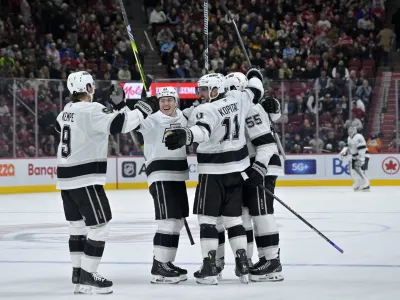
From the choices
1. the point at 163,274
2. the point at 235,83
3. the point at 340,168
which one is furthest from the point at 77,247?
the point at 340,168

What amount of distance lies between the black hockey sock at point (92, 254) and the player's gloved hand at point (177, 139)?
796 millimetres

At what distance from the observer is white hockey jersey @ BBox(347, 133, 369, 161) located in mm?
18297

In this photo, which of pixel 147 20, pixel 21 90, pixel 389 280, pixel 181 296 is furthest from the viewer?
pixel 147 20

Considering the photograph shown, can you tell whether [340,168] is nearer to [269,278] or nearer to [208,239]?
[269,278]

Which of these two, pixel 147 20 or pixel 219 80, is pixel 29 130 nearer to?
pixel 147 20

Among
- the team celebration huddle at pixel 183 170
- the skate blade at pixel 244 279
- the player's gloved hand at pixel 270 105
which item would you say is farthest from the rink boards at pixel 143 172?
the skate blade at pixel 244 279

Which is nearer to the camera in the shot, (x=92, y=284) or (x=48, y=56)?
(x=92, y=284)

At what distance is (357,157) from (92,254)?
42.3 ft

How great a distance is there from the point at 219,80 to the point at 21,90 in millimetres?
11471

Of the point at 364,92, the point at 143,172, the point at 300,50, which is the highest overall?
the point at 300,50

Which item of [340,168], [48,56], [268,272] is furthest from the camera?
[48,56]

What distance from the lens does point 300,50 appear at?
2238 centimetres

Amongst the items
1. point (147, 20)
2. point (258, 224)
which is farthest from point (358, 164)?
point (258, 224)

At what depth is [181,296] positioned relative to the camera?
5852mm
